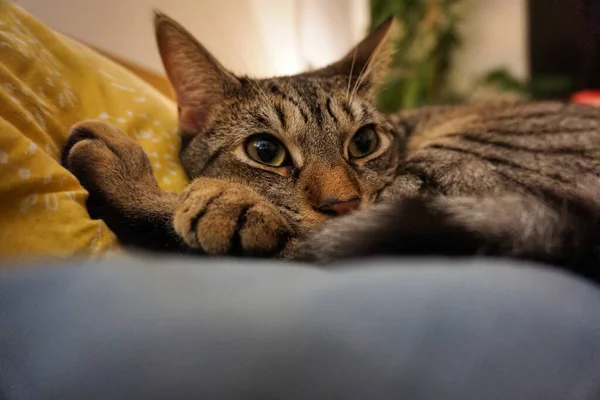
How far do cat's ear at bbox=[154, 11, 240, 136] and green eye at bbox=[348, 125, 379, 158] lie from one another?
13.0 inches

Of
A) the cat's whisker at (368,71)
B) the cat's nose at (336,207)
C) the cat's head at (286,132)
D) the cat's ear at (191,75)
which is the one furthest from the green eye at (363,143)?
the cat's ear at (191,75)

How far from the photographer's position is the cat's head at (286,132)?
0.88 meters

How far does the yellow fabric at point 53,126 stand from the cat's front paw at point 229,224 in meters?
0.14

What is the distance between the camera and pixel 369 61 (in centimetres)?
119

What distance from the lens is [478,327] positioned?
427 mm

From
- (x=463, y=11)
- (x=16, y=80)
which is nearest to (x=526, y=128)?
(x=16, y=80)

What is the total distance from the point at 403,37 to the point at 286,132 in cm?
273

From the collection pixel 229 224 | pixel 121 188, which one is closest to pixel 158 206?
pixel 121 188

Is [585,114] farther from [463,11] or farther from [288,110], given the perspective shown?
[463,11]

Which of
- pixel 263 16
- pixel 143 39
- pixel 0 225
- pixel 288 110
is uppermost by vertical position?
pixel 263 16

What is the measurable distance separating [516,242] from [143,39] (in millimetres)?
1428

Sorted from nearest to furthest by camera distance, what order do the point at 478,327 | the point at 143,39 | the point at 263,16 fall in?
1. the point at 478,327
2. the point at 143,39
3. the point at 263,16

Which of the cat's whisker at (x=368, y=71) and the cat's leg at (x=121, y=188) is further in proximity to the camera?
the cat's whisker at (x=368, y=71)

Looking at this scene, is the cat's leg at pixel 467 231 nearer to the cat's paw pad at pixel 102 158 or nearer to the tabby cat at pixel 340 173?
the tabby cat at pixel 340 173
